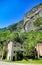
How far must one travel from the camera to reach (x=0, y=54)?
7494cm

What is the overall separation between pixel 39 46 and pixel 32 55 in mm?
7421

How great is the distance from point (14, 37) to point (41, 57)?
59.6 ft

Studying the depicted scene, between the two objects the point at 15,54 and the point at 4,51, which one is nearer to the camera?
the point at 15,54

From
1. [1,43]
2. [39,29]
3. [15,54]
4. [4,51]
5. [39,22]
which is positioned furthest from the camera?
[39,22]

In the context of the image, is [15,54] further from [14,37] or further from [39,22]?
[39,22]

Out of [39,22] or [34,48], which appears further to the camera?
[39,22]

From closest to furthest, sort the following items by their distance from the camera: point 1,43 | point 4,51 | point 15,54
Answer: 1. point 15,54
2. point 4,51
3. point 1,43

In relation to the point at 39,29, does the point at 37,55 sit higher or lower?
lower

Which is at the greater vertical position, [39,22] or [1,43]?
[39,22]

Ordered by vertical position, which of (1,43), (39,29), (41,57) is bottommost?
(41,57)

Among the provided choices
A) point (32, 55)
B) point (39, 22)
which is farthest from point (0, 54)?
point (39, 22)

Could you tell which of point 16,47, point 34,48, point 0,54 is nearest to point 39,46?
point 34,48

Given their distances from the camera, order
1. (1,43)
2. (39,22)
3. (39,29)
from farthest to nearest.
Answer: (39,22), (39,29), (1,43)

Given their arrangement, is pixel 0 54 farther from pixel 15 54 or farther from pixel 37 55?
pixel 37 55
